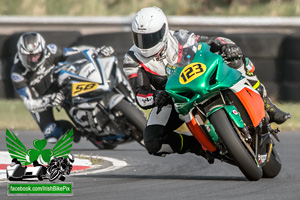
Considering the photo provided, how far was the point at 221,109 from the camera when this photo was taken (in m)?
6.12

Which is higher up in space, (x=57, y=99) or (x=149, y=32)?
(x=149, y=32)

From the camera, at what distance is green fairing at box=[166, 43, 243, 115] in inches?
242

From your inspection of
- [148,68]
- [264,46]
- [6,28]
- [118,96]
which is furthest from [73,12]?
[148,68]

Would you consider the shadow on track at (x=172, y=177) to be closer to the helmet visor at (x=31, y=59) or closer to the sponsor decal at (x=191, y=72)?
the sponsor decal at (x=191, y=72)

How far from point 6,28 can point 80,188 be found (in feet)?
39.1

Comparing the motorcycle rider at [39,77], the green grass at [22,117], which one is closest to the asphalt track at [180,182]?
the motorcycle rider at [39,77]

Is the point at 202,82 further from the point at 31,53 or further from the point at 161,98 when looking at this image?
the point at 31,53

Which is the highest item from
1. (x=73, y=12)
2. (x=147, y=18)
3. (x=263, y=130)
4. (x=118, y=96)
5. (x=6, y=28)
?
(x=147, y=18)

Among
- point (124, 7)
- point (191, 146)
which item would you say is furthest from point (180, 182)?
point (124, 7)

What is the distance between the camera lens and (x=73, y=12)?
22.3 meters

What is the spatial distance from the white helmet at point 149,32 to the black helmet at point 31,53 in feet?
12.1

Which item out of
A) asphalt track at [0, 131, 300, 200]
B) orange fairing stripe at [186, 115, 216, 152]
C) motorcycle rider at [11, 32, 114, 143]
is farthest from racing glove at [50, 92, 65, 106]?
orange fairing stripe at [186, 115, 216, 152]

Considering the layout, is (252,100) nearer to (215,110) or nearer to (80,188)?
(215,110)

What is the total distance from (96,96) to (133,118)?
30.6 inches
